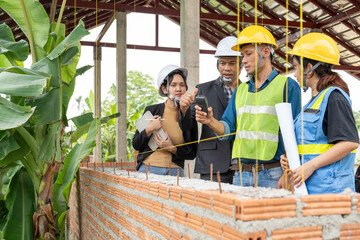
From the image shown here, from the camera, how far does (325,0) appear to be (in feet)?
38.5

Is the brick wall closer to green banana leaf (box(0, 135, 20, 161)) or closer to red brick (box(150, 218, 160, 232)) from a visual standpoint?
red brick (box(150, 218, 160, 232))

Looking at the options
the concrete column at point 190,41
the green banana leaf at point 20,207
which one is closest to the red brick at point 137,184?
the green banana leaf at point 20,207

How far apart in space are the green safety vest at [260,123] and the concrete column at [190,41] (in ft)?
9.31

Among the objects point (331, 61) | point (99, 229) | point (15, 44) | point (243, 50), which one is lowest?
point (99, 229)

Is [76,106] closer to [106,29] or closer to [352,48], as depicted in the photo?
[106,29]

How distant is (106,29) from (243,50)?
12945 millimetres

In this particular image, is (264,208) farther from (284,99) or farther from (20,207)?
(20,207)

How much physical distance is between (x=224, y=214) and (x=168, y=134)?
6.15 feet

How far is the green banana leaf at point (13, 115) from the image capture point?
112 inches

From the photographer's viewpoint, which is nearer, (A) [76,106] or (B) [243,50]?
(B) [243,50]

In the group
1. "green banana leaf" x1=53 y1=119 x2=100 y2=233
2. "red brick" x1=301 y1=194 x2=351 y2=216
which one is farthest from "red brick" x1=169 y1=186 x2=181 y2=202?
A: "green banana leaf" x1=53 y1=119 x2=100 y2=233

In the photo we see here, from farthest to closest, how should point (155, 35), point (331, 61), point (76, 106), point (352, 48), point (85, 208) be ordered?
point (76, 106)
point (155, 35)
point (352, 48)
point (85, 208)
point (331, 61)

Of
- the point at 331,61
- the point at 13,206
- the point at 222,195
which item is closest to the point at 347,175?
the point at 331,61

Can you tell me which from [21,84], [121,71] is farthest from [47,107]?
[121,71]
